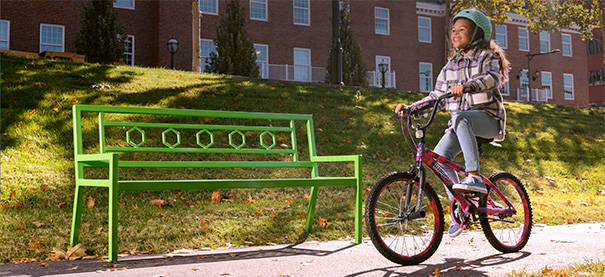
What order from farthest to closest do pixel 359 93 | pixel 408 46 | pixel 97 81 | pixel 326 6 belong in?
pixel 408 46 → pixel 326 6 → pixel 359 93 → pixel 97 81

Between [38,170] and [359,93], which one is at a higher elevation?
[359,93]

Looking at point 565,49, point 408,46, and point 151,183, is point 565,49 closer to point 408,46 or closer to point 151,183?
point 408,46

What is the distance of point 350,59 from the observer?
27.3 meters

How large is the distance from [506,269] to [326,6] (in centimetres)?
2793

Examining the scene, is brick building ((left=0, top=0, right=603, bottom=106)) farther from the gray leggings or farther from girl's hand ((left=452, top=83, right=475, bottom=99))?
girl's hand ((left=452, top=83, right=475, bottom=99))

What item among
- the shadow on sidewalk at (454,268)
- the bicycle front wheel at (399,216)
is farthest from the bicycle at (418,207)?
the shadow on sidewalk at (454,268)

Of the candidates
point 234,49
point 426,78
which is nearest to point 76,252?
point 234,49

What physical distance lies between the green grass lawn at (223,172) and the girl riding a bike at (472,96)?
67.9 inches

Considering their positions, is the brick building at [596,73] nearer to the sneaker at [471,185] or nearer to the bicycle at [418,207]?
the bicycle at [418,207]

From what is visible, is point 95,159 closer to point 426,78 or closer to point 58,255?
point 58,255

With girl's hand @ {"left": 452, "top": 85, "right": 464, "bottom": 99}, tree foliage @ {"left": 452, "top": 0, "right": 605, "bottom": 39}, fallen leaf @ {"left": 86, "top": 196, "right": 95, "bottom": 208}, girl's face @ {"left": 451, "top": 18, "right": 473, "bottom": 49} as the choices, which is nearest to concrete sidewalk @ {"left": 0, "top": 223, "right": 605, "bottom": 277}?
girl's hand @ {"left": 452, "top": 85, "right": 464, "bottom": 99}

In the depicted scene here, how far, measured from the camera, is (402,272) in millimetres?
3695

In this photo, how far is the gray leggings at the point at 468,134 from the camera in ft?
13.1

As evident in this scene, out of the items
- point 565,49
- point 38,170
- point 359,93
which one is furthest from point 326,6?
point 38,170
